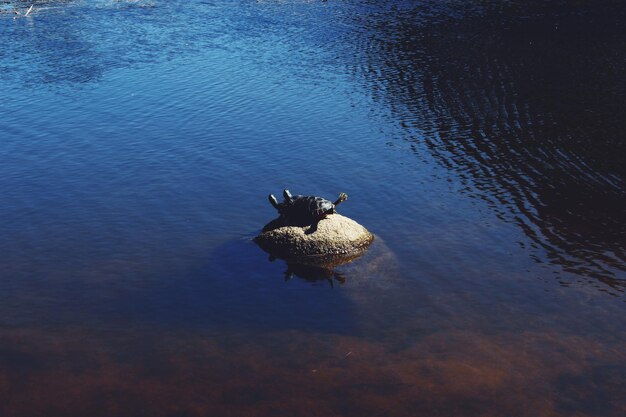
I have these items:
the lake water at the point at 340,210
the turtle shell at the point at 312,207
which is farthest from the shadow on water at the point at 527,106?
the turtle shell at the point at 312,207

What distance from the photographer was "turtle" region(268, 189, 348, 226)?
92.2 ft

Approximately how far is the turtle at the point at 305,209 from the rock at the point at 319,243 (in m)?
0.35

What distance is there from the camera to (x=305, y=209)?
28.3 m

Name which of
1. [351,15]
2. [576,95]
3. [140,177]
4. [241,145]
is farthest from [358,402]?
[351,15]

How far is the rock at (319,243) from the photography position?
28266 millimetres

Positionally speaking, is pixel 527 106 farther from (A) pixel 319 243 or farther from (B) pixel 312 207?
(A) pixel 319 243

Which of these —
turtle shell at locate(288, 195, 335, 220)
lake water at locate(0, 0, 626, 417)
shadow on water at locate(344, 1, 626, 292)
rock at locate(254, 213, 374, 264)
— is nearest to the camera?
lake water at locate(0, 0, 626, 417)

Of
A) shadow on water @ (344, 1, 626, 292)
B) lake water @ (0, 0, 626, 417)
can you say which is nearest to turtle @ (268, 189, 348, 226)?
lake water @ (0, 0, 626, 417)

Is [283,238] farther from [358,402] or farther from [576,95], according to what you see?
[576,95]

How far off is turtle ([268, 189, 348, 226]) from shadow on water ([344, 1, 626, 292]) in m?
9.34

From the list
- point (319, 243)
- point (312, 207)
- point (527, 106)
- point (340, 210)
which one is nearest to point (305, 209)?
point (312, 207)

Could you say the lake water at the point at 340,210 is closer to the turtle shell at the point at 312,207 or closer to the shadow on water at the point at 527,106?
the shadow on water at the point at 527,106

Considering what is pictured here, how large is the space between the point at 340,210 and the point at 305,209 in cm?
598

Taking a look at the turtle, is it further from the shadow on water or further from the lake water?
the shadow on water
